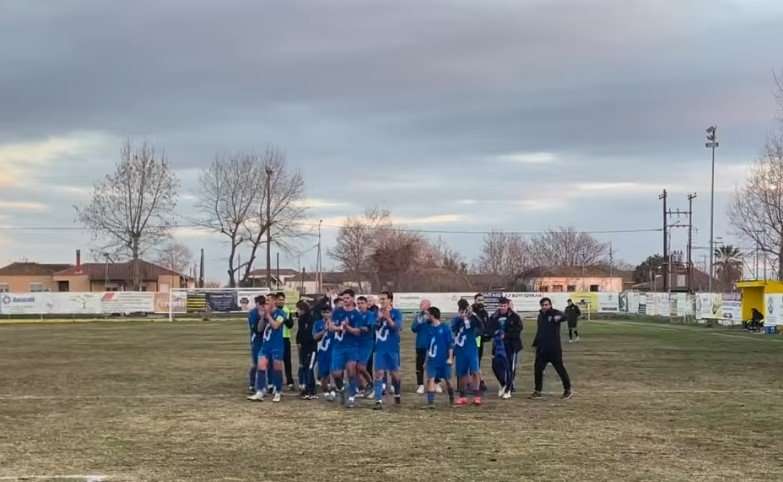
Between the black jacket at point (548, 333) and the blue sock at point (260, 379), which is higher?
the black jacket at point (548, 333)

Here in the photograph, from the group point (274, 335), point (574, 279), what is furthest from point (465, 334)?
point (574, 279)

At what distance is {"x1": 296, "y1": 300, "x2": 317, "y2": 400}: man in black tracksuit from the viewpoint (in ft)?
52.2

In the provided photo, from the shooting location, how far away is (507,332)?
51.9 ft

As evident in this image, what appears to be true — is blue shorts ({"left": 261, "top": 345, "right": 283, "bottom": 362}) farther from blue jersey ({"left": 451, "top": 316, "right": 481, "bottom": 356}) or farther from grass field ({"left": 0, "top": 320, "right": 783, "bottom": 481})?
blue jersey ({"left": 451, "top": 316, "right": 481, "bottom": 356})

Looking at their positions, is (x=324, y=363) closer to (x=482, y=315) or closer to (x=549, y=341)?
(x=482, y=315)

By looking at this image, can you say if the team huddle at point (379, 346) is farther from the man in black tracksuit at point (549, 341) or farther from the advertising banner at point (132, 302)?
the advertising banner at point (132, 302)

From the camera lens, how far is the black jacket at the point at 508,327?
15.8m

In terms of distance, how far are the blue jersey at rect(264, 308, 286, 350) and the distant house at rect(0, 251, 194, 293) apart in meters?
81.7

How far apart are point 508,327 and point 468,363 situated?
3.62 ft

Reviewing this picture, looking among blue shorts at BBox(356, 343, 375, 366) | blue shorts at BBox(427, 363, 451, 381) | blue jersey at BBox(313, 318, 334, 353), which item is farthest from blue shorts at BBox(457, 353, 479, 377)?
blue jersey at BBox(313, 318, 334, 353)

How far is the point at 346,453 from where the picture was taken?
10375mm

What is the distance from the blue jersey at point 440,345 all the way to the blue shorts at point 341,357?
1.31 m

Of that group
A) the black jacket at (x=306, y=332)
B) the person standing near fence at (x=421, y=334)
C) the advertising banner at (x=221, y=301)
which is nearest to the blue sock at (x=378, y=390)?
the person standing near fence at (x=421, y=334)

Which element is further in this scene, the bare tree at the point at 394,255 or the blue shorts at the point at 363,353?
the bare tree at the point at 394,255
